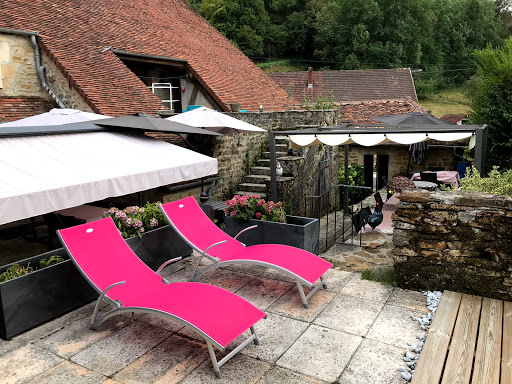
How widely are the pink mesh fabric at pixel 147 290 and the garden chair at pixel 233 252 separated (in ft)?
3.12

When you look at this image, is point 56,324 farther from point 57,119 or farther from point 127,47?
point 127,47

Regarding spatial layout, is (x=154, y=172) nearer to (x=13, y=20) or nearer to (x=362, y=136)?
(x=362, y=136)

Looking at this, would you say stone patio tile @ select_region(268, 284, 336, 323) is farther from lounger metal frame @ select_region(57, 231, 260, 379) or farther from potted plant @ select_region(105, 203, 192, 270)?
potted plant @ select_region(105, 203, 192, 270)

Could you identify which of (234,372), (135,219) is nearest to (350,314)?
(234,372)

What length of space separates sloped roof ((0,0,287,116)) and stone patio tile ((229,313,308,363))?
25.0 ft

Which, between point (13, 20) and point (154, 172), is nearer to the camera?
point (154, 172)

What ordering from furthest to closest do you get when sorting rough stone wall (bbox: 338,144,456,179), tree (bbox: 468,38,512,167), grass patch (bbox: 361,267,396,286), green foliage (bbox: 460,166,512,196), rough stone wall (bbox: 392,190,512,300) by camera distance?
rough stone wall (bbox: 338,144,456,179), tree (bbox: 468,38,512,167), grass patch (bbox: 361,267,396,286), green foliage (bbox: 460,166,512,196), rough stone wall (bbox: 392,190,512,300)

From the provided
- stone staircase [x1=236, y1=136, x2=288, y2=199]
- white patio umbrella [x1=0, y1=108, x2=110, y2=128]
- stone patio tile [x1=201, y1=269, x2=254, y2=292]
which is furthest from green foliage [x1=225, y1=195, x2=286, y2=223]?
stone staircase [x1=236, y1=136, x2=288, y2=199]

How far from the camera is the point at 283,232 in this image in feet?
22.3

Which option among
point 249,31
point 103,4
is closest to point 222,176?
point 103,4

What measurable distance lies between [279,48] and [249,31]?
8102mm

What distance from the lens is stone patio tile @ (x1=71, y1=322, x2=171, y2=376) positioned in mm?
3883

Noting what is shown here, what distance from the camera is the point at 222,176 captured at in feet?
36.5

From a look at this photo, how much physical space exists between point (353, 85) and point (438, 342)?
32297 millimetres
